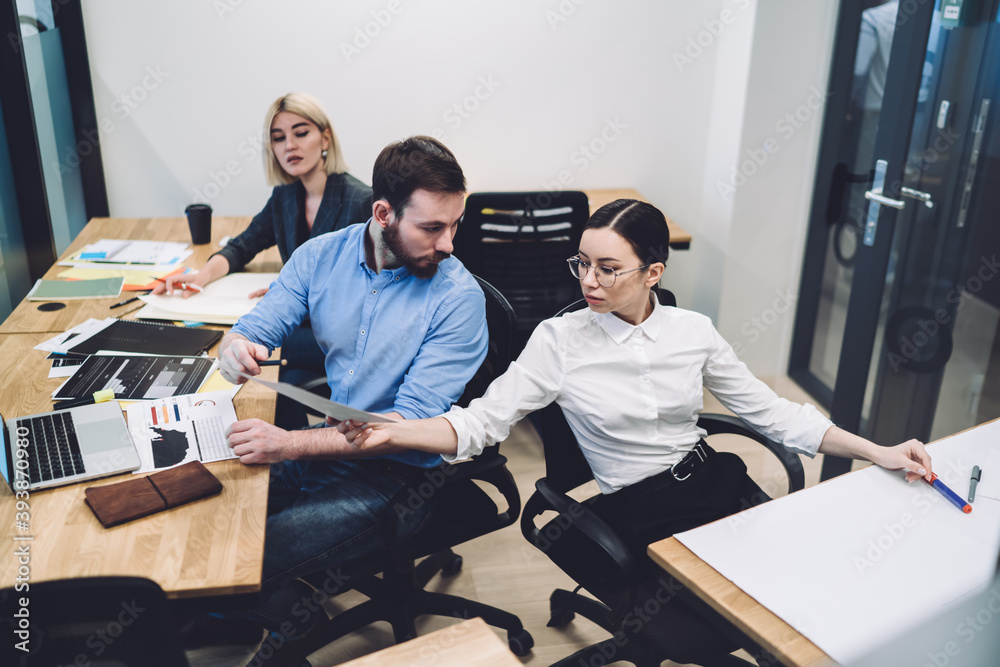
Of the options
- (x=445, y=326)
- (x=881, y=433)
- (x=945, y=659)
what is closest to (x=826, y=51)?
(x=881, y=433)

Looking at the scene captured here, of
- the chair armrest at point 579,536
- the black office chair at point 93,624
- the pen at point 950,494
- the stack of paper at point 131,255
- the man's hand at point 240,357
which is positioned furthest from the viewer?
the stack of paper at point 131,255

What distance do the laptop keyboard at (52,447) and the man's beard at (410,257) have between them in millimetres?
785

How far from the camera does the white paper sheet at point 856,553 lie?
117cm

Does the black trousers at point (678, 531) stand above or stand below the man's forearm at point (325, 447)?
below

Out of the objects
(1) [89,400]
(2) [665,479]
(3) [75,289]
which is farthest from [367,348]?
(3) [75,289]

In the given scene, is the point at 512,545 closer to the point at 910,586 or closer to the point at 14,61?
the point at 910,586

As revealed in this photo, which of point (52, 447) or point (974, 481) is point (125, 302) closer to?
point (52, 447)

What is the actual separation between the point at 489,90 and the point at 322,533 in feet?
7.95

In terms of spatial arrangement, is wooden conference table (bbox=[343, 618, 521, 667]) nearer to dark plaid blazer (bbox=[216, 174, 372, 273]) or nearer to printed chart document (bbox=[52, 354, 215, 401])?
printed chart document (bbox=[52, 354, 215, 401])

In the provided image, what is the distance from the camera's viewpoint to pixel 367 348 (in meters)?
1.84

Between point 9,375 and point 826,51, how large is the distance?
124 inches

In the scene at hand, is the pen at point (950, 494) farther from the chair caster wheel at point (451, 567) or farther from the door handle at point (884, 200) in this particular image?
the chair caster wheel at point (451, 567)

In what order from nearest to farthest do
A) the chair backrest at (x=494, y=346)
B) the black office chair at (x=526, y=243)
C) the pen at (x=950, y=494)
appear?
the pen at (x=950, y=494) → the chair backrest at (x=494, y=346) → the black office chair at (x=526, y=243)

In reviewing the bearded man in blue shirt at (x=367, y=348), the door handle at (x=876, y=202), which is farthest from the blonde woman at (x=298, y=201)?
the door handle at (x=876, y=202)
